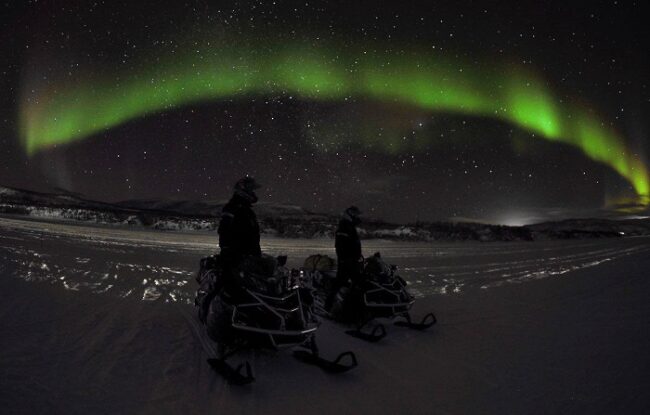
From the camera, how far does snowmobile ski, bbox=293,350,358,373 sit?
551 cm

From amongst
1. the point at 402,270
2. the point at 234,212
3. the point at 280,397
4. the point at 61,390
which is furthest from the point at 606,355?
the point at 402,270

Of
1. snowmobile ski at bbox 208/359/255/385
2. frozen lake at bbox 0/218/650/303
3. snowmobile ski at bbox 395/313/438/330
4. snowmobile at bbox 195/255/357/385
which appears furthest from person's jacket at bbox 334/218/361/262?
frozen lake at bbox 0/218/650/303

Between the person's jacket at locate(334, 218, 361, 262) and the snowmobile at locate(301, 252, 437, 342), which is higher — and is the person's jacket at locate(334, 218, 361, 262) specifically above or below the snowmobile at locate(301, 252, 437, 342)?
above

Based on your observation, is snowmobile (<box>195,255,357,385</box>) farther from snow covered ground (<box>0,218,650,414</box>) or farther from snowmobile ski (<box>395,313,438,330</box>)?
snowmobile ski (<box>395,313,438,330</box>)

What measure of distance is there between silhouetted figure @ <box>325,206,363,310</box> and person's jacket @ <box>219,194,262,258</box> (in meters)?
2.14

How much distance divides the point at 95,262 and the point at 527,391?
13.8 m

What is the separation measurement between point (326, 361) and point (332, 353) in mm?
816

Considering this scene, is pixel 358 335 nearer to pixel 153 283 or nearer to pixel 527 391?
pixel 527 391

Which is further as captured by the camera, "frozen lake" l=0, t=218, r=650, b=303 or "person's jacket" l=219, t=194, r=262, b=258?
"frozen lake" l=0, t=218, r=650, b=303

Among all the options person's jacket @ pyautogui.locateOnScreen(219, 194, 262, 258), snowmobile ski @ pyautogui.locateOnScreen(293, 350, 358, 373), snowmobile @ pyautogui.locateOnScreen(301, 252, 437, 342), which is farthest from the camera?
snowmobile @ pyautogui.locateOnScreen(301, 252, 437, 342)

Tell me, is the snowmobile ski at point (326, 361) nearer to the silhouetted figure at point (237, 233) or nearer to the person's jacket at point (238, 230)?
the silhouetted figure at point (237, 233)

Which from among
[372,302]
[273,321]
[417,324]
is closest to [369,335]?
[372,302]

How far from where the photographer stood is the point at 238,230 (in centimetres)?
602

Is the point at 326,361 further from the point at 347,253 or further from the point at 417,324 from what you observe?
the point at 417,324
